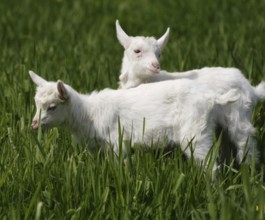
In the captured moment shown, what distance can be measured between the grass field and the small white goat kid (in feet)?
0.45

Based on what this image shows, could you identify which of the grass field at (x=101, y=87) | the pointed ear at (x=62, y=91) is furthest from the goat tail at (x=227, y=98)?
the pointed ear at (x=62, y=91)

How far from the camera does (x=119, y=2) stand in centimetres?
1285

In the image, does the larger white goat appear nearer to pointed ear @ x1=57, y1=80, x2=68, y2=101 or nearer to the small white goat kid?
the small white goat kid

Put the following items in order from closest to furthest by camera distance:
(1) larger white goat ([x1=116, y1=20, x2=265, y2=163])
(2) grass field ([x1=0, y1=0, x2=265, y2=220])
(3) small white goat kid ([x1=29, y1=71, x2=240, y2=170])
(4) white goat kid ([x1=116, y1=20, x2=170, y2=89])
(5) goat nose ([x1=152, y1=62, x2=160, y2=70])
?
1. (2) grass field ([x1=0, y1=0, x2=265, y2=220])
2. (3) small white goat kid ([x1=29, y1=71, x2=240, y2=170])
3. (1) larger white goat ([x1=116, y1=20, x2=265, y2=163])
4. (5) goat nose ([x1=152, y1=62, x2=160, y2=70])
5. (4) white goat kid ([x1=116, y1=20, x2=170, y2=89])

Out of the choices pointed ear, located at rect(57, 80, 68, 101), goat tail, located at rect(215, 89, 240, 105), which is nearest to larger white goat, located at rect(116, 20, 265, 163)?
goat tail, located at rect(215, 89, 240, 105)

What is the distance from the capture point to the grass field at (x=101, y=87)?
15.0 feet

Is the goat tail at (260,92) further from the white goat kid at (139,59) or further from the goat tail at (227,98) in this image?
the white goat kid at (139,59)

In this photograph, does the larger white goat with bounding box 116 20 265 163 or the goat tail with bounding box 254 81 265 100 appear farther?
the goat tail with bounding box 254 81 265 100

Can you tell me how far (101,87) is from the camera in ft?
24.3

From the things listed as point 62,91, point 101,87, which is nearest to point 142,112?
point 62,91

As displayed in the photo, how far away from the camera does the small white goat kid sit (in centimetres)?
538

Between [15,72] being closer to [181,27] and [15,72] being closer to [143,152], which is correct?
[143,152]

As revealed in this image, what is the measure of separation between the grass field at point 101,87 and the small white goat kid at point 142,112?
138mm

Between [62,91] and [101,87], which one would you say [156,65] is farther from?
[101,87]
